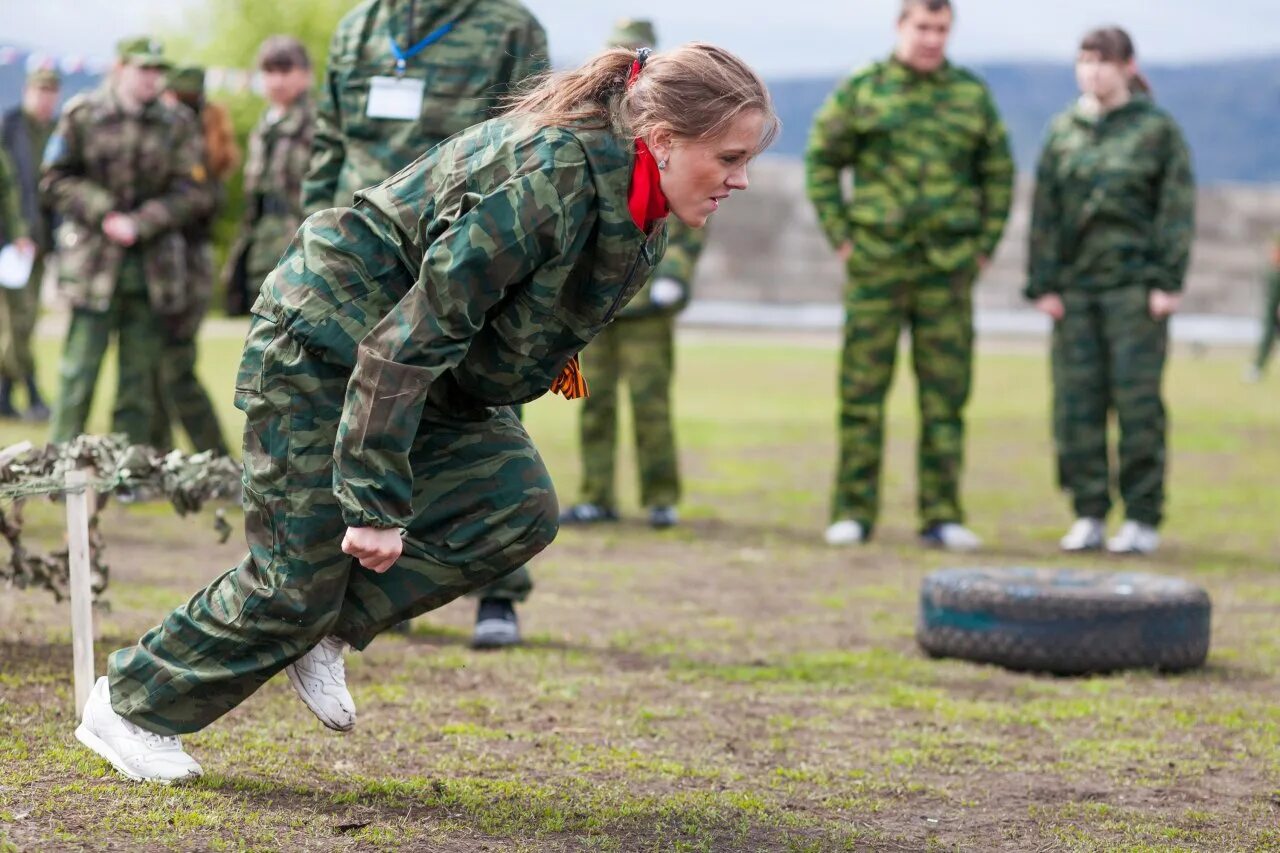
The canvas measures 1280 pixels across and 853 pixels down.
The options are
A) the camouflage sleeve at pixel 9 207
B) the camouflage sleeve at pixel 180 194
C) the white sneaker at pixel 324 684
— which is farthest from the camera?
the camouflage sleeve at pixel 9 207

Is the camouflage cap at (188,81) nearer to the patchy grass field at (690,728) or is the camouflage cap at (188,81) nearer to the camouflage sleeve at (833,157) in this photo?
the patchy grass field at (690,728)

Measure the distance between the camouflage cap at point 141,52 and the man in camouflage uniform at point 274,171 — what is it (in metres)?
0.52

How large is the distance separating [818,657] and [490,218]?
125 inches

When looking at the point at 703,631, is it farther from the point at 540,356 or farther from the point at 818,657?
the point at 540,356

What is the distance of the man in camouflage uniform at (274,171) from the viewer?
344 inches

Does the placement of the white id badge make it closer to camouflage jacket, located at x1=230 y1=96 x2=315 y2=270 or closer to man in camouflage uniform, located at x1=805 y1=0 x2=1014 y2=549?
camouflage jacket, located at x1=230 y1=96 x2=315 y2=270

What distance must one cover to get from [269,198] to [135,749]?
5.39 m

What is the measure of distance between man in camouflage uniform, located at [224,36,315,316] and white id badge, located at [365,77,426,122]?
117 inches

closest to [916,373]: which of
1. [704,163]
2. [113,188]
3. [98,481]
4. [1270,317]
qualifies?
[113,188]

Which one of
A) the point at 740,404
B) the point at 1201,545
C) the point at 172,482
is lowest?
the point at 740,404

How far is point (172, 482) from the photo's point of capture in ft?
16.1

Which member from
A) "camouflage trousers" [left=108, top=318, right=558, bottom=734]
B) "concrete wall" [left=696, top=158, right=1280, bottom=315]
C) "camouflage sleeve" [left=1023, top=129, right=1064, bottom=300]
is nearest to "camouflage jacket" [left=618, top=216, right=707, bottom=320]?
"camouflage sleeve" [left=1023, top=129, right=1064, bottom=300]

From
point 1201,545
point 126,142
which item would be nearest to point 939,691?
point 1201,545

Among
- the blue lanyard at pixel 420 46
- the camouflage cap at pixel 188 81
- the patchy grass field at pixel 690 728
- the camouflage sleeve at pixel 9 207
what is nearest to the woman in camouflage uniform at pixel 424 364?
the patchy grass field at pixel 690 728
